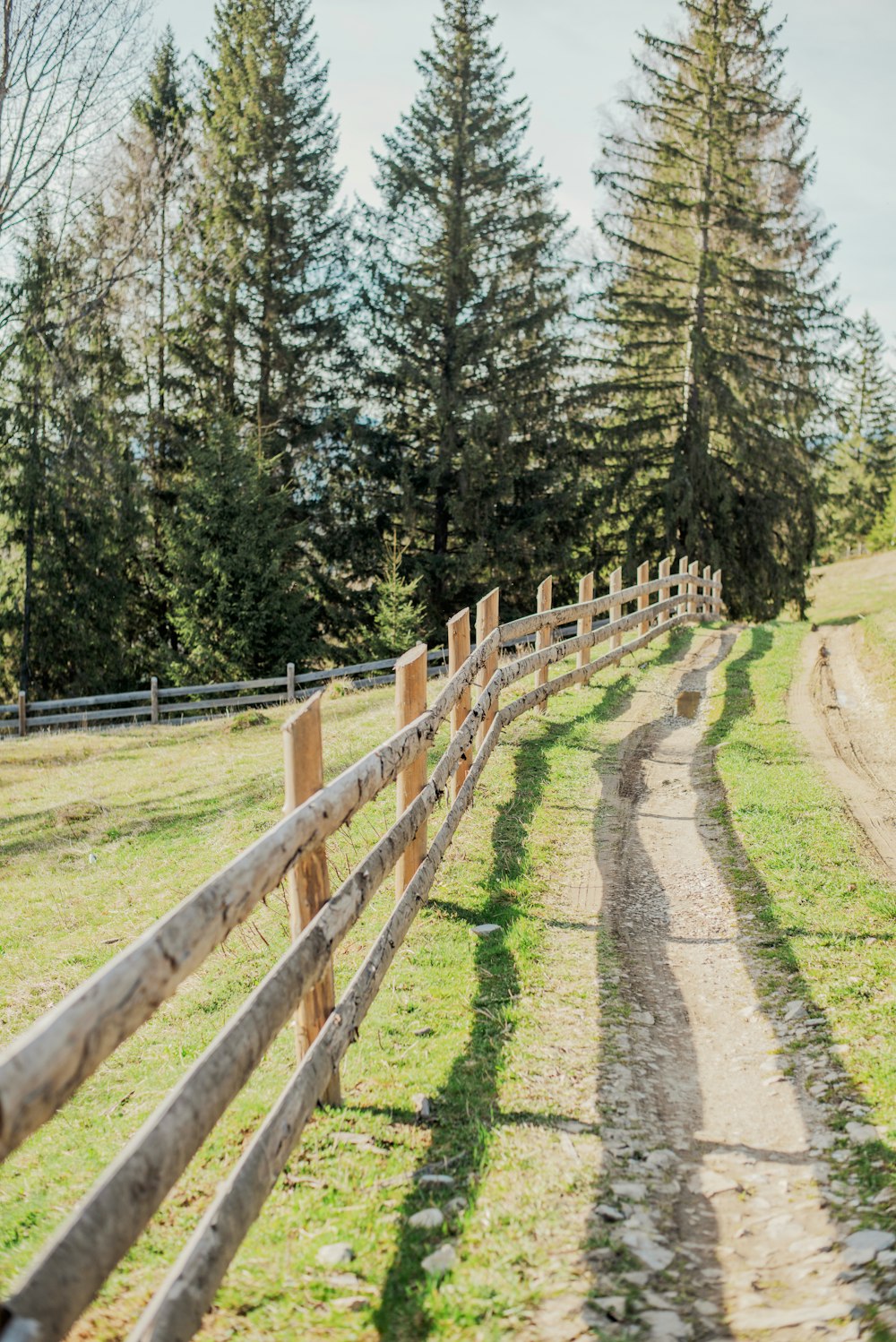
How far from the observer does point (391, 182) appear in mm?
25672

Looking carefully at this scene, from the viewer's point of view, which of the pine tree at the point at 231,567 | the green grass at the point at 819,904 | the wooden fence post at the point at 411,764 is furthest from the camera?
the pine tree at the point at 231,567

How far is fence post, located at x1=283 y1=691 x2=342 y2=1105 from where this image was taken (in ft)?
12.7

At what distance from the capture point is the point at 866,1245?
3.09 m

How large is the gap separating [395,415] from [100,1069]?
23076 mm

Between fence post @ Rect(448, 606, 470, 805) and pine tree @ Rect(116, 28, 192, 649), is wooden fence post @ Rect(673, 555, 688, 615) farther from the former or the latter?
fence post @ Rect(448, 606, 470, 805)

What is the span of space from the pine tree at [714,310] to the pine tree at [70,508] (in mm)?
13477

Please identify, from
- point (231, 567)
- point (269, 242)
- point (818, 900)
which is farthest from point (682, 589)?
point (818, 900)

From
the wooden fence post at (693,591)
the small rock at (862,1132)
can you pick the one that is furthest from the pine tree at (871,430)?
the small rock at (862,1132)

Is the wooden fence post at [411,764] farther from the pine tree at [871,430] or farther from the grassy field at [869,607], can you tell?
the pine tree at [871,430]

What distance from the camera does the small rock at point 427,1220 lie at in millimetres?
3299

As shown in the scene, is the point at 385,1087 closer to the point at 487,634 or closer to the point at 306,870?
the point at 306,870

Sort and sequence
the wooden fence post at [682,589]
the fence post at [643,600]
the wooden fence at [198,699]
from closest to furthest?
the fence post at [643,600] → the wooden fence at [198,699] → the wooden fence post at [682,589]

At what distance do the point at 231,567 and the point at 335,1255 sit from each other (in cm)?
2058

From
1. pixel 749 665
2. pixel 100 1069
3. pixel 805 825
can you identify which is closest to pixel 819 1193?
pixel 100 1069
